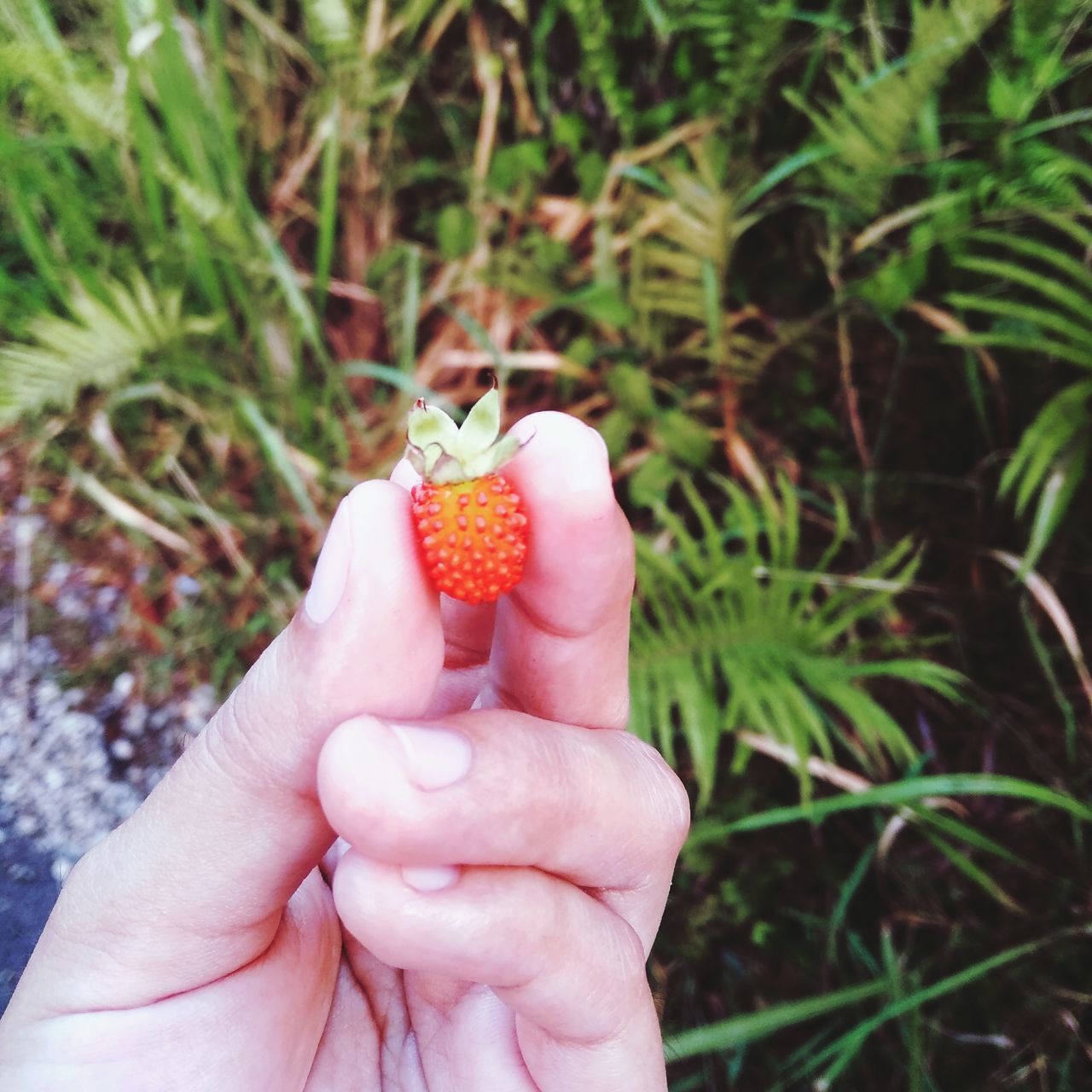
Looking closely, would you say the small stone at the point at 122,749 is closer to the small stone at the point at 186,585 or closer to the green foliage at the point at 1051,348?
the small stone at the point at 186,585

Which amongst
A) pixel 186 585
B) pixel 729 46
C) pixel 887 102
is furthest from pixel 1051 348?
pixel 186 585

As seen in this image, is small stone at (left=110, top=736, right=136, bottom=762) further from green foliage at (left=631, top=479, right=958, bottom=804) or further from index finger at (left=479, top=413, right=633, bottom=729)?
green foliage at (left=631, top=479, right=958, bottom=804)

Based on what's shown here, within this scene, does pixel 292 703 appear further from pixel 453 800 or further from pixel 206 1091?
pixel 206 1091

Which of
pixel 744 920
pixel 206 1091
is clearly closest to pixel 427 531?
pixel 206 1091

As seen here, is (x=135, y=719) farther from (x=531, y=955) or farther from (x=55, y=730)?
(x=531, y=955)

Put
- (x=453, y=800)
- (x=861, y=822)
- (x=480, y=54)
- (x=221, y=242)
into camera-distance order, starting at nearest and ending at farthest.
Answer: (x=453, y=800)
(x=861, y=822)
(x=221, y=242)
(x=480, y=54)

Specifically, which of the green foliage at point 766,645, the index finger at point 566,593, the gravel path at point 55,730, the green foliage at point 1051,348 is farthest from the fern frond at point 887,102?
the gravel path at point 55,730

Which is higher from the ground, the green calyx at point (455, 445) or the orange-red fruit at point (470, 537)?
the green calyx at point (455, 445)
